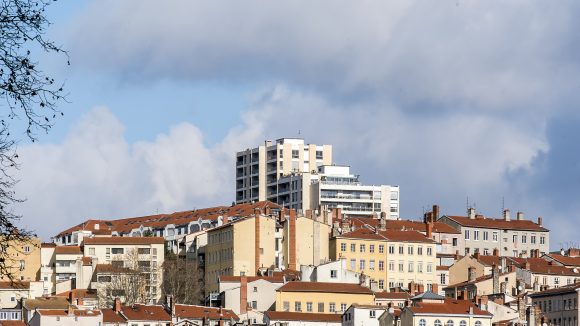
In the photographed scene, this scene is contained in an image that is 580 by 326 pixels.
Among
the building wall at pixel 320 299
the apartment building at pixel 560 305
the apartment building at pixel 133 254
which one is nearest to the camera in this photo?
the building wall at pixel 320 299

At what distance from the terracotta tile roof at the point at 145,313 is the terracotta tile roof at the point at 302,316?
743cm

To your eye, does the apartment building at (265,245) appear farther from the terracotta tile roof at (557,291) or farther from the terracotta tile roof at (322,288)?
the terracotta tile roof at (557,291)

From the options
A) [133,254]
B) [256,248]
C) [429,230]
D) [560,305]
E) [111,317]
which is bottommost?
[111,317]

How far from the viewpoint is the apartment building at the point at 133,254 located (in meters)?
135

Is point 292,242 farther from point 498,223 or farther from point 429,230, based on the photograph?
point 498,223

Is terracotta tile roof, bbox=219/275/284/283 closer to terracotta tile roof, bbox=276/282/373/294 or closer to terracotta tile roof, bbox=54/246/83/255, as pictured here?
terracotta tile roof, bbox=276/282/373/294

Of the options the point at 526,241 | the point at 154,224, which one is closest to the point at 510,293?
the point at 526,241

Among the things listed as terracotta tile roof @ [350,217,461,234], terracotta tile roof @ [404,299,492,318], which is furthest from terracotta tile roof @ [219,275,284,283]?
terracotta tile roof @ [350,217,461,234]

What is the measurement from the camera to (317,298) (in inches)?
4734

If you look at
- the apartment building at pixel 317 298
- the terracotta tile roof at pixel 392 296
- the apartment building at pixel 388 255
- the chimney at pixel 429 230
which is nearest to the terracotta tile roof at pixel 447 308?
the apartment building at pixel 317 298

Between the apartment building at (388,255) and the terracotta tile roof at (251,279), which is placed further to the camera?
the apartment building at (388,255)

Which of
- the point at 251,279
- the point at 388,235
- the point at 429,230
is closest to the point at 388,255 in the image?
the point at 388,235

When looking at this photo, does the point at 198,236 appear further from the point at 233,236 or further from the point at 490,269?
the point at 490,269

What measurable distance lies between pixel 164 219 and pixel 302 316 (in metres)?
54.0
